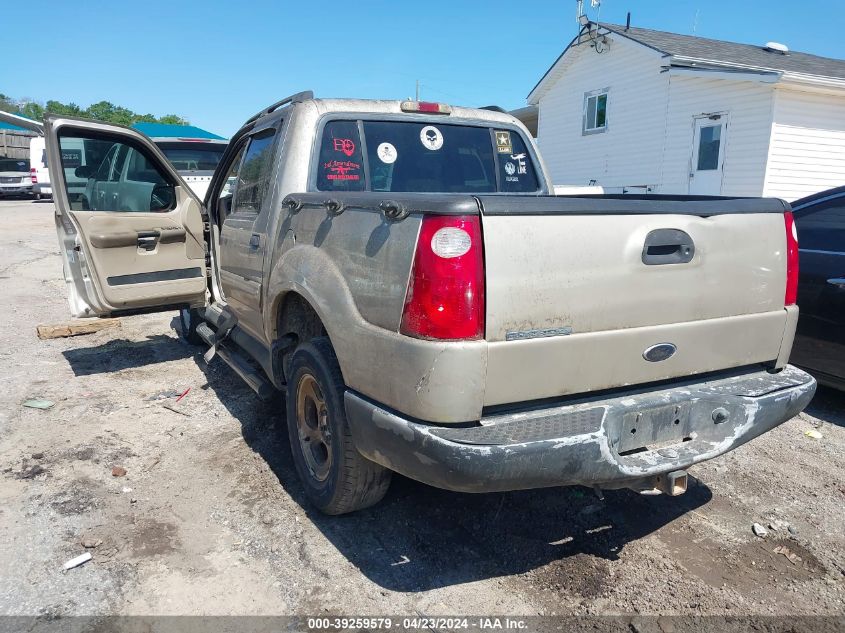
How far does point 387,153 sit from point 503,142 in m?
0.93

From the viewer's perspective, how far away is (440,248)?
2182 millimetres

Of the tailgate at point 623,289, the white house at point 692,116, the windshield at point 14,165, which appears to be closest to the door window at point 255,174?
the tailgate at point 623,289

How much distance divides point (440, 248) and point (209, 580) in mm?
1819

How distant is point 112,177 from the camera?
527 centimetres

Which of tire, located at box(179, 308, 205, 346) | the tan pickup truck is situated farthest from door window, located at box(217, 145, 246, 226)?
tire, located at box(179, 308, 205, 346)

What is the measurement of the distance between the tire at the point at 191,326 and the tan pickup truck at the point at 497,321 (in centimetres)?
280

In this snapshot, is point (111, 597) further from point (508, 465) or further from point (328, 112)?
point (328, 112)

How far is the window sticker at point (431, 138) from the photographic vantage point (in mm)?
3773

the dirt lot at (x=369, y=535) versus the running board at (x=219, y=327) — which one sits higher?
the running board at (x=219, y=327)

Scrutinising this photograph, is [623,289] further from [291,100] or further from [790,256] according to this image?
[291,100]

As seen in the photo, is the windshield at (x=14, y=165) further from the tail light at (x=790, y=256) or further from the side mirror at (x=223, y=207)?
the tail light at (x=790, y=256)

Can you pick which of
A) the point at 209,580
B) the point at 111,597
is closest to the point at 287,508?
the point at 209,580

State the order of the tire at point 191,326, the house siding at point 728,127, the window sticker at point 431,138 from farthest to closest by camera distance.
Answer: the house siding at point 728,127 < the tire at point 191,326 < the window sticker at point 431,138

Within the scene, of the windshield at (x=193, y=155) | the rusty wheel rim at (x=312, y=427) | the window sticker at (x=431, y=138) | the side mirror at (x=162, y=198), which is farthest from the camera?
the windshield at (x=193, y=155)
